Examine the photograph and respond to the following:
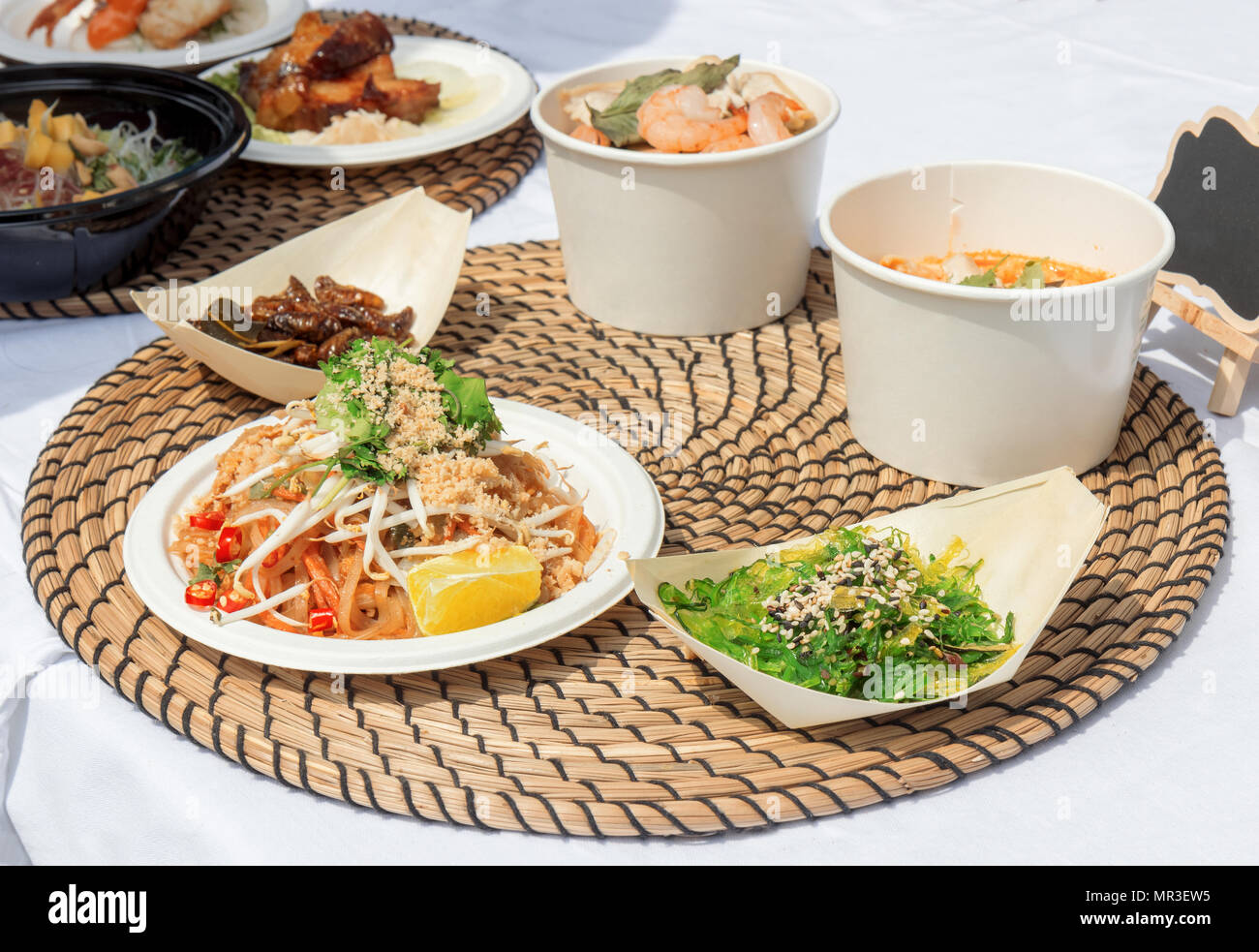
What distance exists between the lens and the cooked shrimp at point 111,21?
2.79 meters

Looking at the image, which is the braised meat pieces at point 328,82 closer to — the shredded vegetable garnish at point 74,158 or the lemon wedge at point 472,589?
the shredded vegetable garnish at point 74,158

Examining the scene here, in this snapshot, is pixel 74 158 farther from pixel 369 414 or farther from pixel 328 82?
pixel 369 414

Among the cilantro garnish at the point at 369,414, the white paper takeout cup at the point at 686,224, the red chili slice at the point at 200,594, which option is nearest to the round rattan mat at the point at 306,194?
the white paper takeout cup at the point at 686,224

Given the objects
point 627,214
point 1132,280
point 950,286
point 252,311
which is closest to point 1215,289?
point 1132,280

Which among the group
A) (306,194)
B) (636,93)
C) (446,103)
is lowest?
(306,194)

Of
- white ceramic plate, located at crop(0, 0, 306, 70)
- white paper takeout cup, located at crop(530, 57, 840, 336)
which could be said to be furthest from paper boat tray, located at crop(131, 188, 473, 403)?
white ceramic plate, located at crop(0, 0, 306, 70)

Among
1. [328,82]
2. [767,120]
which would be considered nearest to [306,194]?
[328,82]

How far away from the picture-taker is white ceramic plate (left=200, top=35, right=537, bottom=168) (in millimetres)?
2410

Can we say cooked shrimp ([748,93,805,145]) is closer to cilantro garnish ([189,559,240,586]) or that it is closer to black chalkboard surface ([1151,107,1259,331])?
black chalkboard surface ([1151,107,1259,331])

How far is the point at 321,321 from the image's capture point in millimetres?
1824

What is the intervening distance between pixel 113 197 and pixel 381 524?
3.09 feet

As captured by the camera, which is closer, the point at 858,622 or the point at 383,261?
the point at 858,622

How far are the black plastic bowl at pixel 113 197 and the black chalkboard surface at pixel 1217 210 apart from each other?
1.58 m

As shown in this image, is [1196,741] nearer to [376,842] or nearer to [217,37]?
[376,842]
